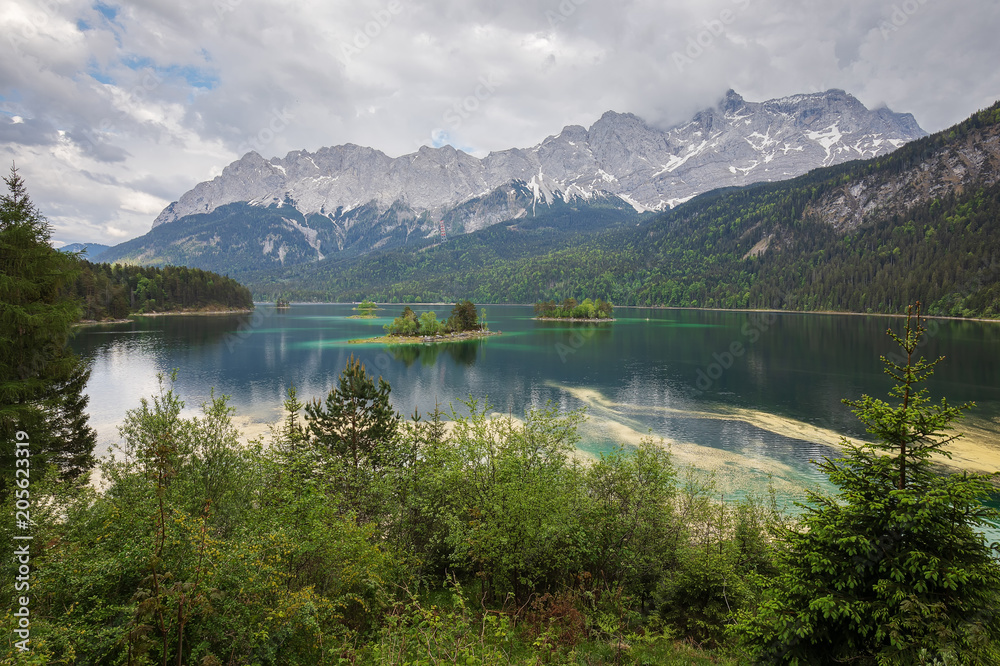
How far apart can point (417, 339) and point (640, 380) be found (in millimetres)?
68859

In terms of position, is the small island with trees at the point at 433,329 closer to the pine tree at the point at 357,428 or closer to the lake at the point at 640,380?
the lake at the point at 640,380

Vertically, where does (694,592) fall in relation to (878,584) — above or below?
below

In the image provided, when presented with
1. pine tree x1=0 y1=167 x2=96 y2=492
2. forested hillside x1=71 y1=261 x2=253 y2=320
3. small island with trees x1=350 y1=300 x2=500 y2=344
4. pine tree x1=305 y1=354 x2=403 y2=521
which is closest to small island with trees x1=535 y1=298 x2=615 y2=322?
small island with trees x1=350 y1=300 x2=500 y2=344

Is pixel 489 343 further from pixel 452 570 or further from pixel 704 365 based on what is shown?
pixel 452 570

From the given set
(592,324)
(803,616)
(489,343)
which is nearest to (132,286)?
(489,343)

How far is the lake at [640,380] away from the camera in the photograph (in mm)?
39969

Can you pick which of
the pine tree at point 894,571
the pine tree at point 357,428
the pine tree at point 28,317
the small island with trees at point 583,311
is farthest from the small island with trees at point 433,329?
the pine tree at point 894,571

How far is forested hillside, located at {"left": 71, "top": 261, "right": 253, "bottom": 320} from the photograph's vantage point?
131375 mm

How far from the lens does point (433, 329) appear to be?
414 feet

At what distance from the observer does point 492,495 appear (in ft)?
52.7

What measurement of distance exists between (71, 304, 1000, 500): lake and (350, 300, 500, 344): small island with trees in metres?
9.48

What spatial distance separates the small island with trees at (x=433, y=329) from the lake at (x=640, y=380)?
948 centimetres

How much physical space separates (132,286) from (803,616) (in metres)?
212

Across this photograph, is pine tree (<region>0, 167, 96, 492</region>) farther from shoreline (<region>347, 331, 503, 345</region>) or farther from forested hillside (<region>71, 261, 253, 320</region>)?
forested hillside (<region>71, 261, 253, 320</region>)
